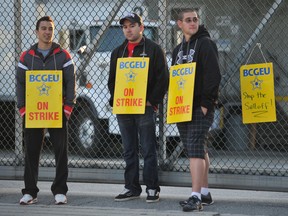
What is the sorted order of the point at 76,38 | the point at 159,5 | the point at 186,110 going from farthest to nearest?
1. the point at 76,38
2. the point at 159,5
3. the point at 186,110

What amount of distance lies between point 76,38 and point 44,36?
3.45m

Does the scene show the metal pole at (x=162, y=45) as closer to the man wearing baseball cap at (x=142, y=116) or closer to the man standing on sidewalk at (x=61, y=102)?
the man wearing baseball cap at (x=142, y=116)

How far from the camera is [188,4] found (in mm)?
10461

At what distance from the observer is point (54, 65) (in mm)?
8594

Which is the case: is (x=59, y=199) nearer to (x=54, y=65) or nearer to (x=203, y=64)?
(x=54, y=65)

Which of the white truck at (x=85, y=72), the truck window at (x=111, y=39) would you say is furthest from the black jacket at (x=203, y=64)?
the truck window at (x=111, y=39)

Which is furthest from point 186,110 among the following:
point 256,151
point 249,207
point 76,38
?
point 76,38

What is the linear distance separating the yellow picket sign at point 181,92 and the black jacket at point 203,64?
0.18 ft

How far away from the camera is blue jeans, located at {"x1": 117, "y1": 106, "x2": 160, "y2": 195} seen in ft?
28.0

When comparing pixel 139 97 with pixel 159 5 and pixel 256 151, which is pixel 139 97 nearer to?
pixel 159 5

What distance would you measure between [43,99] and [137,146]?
102cm

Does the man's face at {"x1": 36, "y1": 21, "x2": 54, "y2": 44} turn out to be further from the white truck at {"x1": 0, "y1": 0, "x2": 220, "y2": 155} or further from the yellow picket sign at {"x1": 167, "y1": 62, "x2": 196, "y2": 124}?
the white truck at {"x1": 0, "y1": 0, "x2": 220, "y2": 155}

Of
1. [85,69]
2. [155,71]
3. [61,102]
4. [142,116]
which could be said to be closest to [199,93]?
[155,71]

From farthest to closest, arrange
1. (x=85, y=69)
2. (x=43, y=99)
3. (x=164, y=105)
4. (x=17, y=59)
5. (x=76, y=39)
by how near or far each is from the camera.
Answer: (x=76, y=39) < (x=85, y=69) < (x=17, y=59) < (x=164, y=105) < (x=43, y=99)
